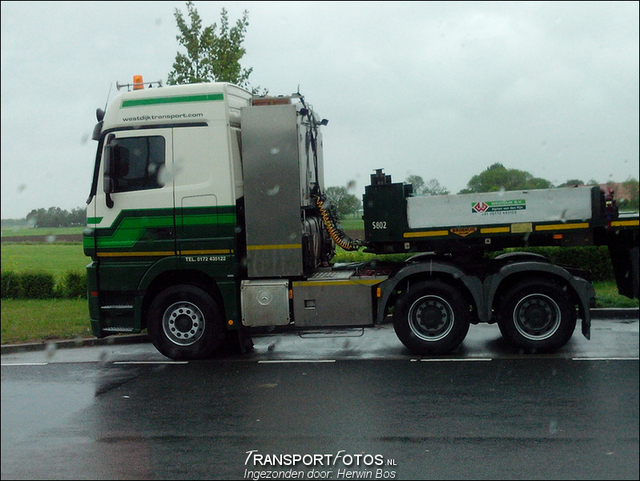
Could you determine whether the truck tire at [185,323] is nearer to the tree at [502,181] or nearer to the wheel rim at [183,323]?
the wheel rim at [183,323]

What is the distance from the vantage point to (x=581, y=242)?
9375mm

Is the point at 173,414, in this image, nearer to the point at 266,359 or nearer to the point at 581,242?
the point at 266,359

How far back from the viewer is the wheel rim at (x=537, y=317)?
9.43 metres

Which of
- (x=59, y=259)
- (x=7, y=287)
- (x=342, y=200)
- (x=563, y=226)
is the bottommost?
(x=59, y=259)

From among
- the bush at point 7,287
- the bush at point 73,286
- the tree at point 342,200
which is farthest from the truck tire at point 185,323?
the bush at point 7,287

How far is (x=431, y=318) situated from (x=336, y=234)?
2.03m

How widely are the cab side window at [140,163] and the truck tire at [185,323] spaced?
1.51m

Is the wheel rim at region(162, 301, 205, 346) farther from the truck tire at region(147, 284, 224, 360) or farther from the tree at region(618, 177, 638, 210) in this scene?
the tree at region(618, 177, 638, 210)

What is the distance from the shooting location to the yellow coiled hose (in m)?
10.4

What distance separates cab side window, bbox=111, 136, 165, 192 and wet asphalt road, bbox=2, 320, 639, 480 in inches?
97.1

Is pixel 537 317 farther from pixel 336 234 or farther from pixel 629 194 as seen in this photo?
pixel 336 234

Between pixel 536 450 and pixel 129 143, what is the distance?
672 centimetres

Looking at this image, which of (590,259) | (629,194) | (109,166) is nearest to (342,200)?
(109,166)

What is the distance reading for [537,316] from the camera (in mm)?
9469
